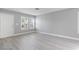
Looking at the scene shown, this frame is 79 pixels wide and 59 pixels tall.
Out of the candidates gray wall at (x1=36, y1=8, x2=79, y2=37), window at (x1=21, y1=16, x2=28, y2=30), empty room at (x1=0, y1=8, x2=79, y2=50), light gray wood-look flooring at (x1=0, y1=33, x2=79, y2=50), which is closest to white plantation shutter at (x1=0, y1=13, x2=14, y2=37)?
empty room at (x1=0, y1=8, x2=79, y2=50)

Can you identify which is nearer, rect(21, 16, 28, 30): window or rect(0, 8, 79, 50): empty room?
rect(0, 8, 79, 50): empty room

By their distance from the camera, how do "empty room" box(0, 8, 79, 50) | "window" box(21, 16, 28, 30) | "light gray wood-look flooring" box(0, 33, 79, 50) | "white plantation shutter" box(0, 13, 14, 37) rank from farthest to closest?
"window" box(21, 16, 28, 30) < "white plantation shutter" box(0, 13, 14, 37) < "empty room" box(0, 8, 79, 50) < "light gray wood-look flooring" box(0, 33, 79, 50)

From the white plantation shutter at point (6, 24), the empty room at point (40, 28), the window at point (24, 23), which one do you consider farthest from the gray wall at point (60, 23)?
the white plantation shutter at point (6, 24)

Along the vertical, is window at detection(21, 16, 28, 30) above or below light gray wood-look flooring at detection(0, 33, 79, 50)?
above

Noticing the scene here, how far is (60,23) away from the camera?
176 inches

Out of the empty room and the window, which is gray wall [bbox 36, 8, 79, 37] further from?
the window

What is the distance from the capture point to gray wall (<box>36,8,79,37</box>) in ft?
11.7

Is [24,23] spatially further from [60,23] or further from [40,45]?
[40,45]

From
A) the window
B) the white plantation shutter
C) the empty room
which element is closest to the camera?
the empty room

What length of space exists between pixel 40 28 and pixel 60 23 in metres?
2.22

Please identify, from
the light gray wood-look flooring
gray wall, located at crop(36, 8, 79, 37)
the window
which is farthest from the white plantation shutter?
gray wall, located at crop(36, 8, 79, 37)

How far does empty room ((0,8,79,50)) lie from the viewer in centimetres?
292

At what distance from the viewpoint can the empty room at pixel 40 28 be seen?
292cm
